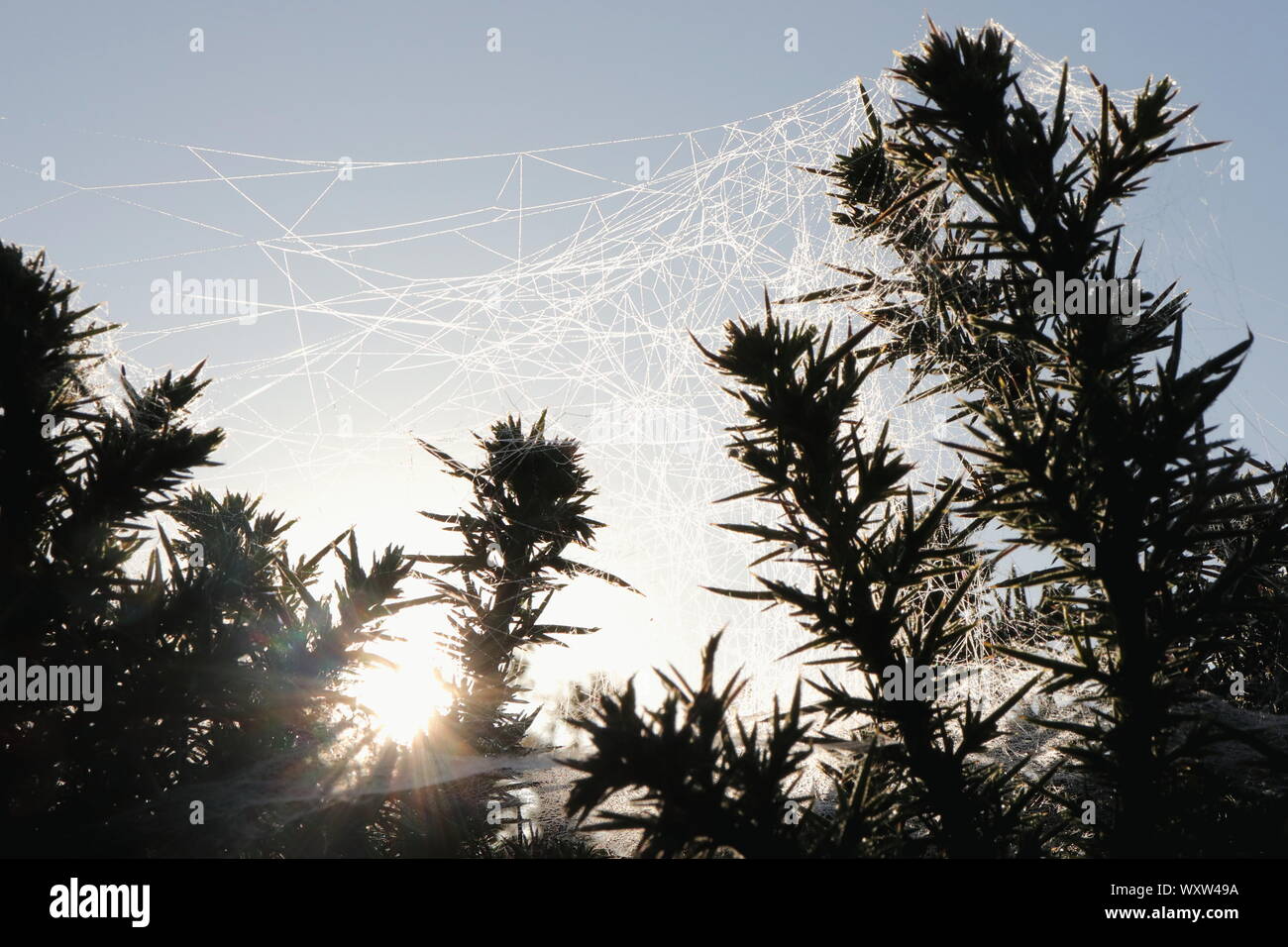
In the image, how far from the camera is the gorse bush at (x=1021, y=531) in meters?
1.79

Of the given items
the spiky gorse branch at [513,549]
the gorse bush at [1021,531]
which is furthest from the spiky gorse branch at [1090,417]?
the spiky gorse branch at [513,549]

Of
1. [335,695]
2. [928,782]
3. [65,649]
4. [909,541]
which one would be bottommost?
[928,782]

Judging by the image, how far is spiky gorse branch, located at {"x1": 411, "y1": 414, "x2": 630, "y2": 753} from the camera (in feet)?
12.2

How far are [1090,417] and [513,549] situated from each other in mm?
2764

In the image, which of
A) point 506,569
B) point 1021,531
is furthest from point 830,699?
point 506,569

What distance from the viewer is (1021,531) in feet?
6.88

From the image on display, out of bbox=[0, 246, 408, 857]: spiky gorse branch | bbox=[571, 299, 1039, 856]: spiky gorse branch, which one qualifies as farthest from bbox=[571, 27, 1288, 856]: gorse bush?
bbox=[0, 246, 408, 857]: spiky gorse branch

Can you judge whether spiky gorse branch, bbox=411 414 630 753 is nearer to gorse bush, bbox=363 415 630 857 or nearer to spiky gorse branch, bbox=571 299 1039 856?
gorse bush, bbox=363 415 630 857
